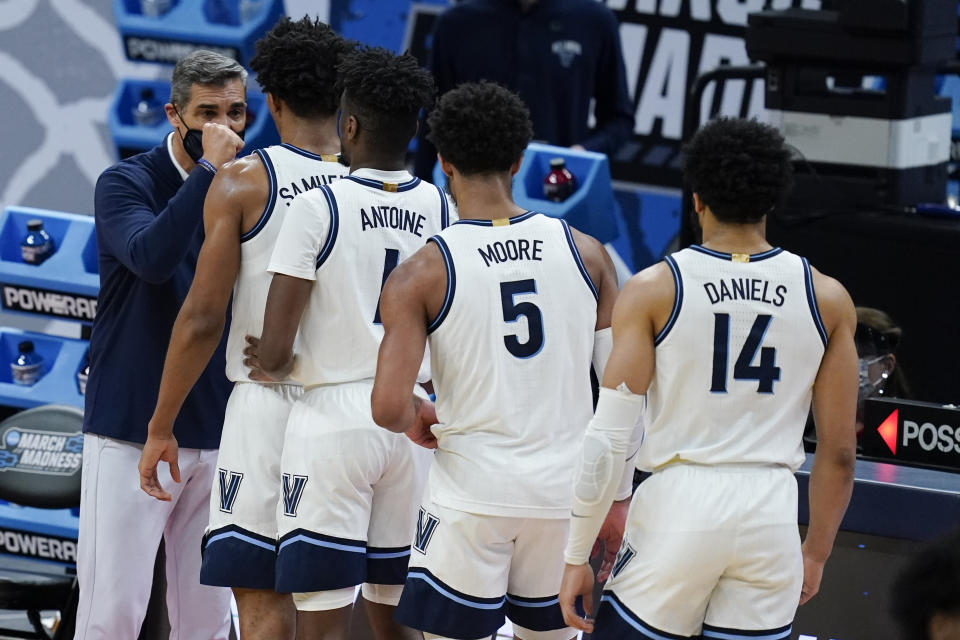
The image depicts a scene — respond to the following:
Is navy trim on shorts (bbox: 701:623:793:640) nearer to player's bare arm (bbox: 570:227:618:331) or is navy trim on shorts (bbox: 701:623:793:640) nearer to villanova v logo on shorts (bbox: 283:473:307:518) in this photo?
player's bare arm (bbox: 570:227:618:331)

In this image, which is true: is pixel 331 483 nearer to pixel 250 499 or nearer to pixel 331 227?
pixel 250 499

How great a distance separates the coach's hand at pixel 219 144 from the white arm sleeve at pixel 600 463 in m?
1.19

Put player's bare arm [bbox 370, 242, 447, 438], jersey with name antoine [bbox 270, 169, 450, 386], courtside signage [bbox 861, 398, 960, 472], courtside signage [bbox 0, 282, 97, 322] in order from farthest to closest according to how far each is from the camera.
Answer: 1. courtside signage [bbox 0, 282, 97, 322]
2. courtside signage [bbox 861, 398, 960, 472]
3. jersey with name antoine [bbox 270, 169, 450, 386]
4. player's bare arm [bbox 370, 242, 447, 438]

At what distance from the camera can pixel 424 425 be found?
2.90 m

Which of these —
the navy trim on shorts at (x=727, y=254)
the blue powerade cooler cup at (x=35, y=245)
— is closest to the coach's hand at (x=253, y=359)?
the navy trim on shorts at (x=727, y=254)

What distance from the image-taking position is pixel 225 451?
3172mm

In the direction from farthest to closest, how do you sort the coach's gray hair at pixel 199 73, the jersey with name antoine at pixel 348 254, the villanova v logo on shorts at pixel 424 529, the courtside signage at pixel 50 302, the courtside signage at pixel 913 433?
the courtside signage at pixel 50 302 → the coach's gray hair at pixel 199 73 → the courtside signage at pixel 913 433 → the jersey with name antoine at pixel 348 254 → the villanova v logo on shorts at pixel 424 529

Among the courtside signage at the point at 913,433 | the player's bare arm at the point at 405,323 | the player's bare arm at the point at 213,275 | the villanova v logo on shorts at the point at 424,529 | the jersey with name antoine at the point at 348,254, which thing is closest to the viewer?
the player's bare arm at the point at 405,323

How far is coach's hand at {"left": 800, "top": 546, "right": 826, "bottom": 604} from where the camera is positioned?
9.05ft

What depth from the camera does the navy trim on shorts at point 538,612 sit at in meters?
2.91

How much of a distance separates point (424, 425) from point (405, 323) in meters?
0.27

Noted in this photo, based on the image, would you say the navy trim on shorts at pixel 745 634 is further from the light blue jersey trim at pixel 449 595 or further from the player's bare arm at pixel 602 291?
the light blue jersey trim at pixel 449 595

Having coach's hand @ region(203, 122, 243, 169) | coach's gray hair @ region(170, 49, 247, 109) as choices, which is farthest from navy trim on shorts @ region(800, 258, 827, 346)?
coach's gray hair @ region(170, 49, 247, 109)

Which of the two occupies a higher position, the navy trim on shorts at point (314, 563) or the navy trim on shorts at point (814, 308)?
the navy trim on shorts at point (814, 308)
